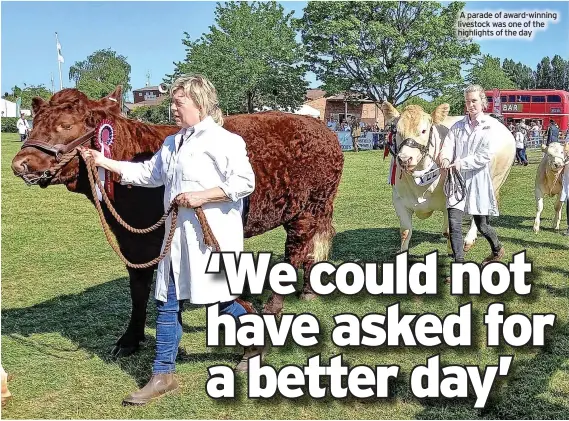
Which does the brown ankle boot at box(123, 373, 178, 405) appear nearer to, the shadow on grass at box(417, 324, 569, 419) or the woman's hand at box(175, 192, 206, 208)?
the woman's hand at box(175, 192, 206, 208)

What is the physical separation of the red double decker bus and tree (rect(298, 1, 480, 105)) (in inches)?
143

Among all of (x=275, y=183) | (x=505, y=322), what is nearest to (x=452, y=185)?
(x=505, y=322)

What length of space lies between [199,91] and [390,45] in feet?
115

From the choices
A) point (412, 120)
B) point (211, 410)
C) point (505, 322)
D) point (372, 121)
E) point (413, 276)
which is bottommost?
point (211, 410)

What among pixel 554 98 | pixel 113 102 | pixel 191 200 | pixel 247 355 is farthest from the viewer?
pixel 554 98

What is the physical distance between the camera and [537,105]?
120 feet

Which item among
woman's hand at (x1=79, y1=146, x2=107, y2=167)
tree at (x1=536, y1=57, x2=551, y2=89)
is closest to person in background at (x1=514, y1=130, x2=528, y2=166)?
woman's hand at (x1=79, y1=146, x2=107, y2=167)

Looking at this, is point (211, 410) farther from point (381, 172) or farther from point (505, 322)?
point (381, 172)

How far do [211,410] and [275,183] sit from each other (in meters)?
1.78

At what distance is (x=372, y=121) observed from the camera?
6406 centimetres

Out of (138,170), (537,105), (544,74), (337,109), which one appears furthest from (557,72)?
(138,170)

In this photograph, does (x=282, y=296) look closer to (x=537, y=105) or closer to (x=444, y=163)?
(x=444, y=163)

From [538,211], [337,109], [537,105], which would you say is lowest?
[538,211]

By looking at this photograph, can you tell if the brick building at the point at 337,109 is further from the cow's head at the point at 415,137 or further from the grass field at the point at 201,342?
the cow's head at the point at 415,137
